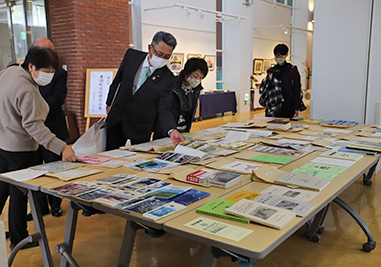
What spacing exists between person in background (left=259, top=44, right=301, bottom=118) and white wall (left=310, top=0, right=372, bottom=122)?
81cm

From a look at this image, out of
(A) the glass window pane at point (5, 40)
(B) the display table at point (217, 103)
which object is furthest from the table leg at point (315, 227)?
(B) the display table at point (217, 103)

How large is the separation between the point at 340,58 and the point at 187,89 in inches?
113

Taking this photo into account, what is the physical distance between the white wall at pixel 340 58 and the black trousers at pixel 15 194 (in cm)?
428

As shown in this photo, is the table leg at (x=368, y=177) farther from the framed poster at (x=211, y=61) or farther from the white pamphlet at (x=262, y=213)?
the framed poster at (x=211, y=61)

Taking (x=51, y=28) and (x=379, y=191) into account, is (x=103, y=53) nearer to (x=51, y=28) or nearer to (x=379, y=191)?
(x=51, y=28)

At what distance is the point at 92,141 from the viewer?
3.04m

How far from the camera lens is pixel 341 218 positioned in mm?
3508

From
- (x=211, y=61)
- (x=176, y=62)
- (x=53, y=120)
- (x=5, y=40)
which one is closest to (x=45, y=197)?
(x=53, y=120)

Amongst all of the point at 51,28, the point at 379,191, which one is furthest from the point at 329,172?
the point at 51,28

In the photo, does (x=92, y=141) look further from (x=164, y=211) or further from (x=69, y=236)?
(x=164, y=211)

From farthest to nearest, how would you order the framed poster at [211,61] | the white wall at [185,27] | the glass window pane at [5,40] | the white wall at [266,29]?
the white wall at [266,29]
the framed poster at [211,61]
the white wall at [185,27]
the glass window pane at [5,40]

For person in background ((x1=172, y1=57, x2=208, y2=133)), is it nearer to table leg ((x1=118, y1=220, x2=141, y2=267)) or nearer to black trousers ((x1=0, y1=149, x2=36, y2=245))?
black trousers ((x1=0, y1=149, x2=36, y2=245))

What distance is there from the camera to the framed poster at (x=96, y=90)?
7.55 metres

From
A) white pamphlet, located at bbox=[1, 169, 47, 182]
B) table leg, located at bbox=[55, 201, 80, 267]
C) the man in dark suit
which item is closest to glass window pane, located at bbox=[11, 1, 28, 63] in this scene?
the man in dark suit
